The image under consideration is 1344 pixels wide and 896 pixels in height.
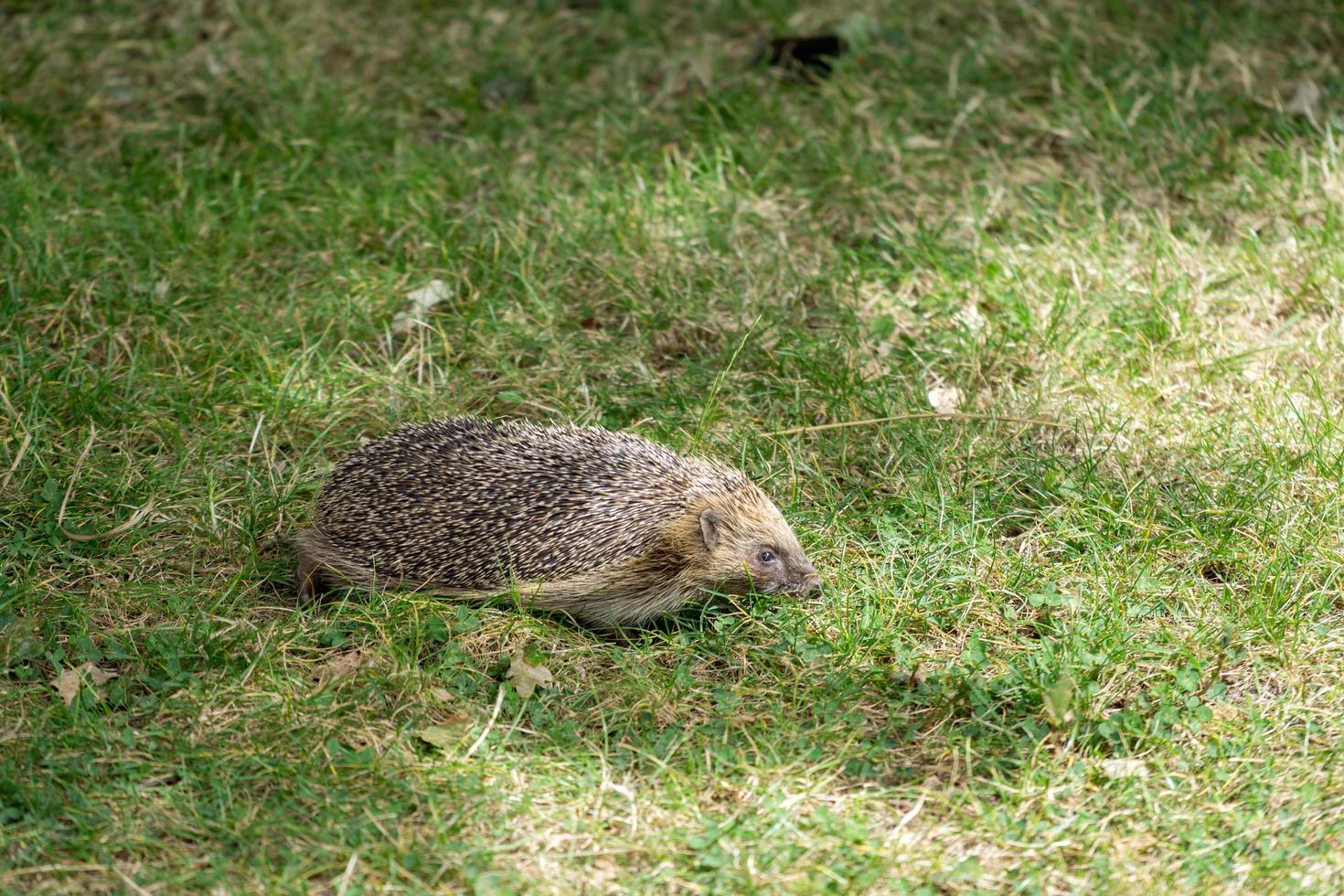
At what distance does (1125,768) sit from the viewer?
13.2 ft

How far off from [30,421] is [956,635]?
357cm

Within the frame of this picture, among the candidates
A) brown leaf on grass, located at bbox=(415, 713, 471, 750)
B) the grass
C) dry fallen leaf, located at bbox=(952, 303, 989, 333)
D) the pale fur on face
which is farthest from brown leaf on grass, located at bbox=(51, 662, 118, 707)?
dry fallen leaf, located at bbox=(952, 303, 989, 333)

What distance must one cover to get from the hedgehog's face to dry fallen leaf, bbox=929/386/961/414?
1226mm

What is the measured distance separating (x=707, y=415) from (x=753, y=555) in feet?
3.11

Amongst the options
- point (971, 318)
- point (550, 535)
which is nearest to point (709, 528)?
point (550, 535)

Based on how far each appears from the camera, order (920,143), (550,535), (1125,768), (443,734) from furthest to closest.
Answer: (920,143) → (550,535) → (443,734) → (1125,768)

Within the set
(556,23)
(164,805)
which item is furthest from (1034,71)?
(164,805)

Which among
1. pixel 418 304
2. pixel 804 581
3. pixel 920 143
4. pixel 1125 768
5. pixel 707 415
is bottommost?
pixel 1125 768

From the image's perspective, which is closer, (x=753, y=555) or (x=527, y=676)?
(x=527, y=676)

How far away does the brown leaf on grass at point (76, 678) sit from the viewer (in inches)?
167

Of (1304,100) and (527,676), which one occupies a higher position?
(1304,100)

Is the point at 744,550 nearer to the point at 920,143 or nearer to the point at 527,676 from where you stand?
the point at 527,676

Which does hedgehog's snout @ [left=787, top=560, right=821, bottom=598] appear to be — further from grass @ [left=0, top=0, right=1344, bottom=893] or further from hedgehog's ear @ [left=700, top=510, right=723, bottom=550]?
hedgehog's ear @ [left=700, top=510, right=723, bottom=550]

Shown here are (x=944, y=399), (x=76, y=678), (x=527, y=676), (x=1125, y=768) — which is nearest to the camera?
(x=1125, y=768)
